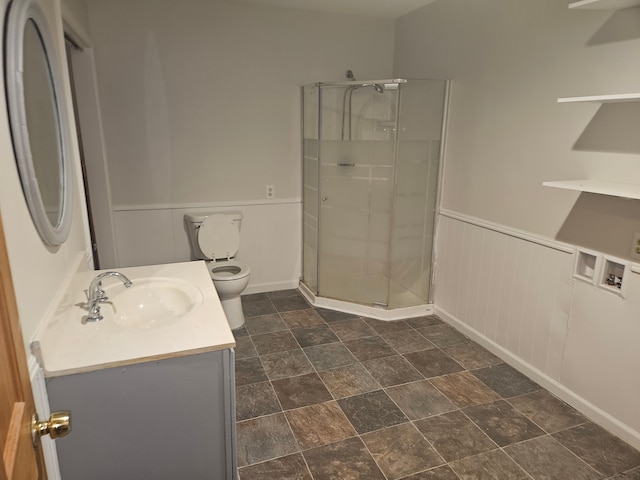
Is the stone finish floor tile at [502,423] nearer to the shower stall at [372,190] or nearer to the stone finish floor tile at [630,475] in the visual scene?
the stone finish floor tile at [630,475]

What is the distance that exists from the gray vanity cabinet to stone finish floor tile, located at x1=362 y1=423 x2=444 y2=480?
29.0 inches

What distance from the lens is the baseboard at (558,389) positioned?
204cm

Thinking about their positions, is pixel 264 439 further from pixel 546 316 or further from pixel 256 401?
pixel 546 316

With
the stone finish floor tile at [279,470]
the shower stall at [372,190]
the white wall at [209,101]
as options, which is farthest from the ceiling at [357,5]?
the stone finish floor tile at [279,470]

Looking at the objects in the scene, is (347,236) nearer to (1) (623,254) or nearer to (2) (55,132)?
(1) (623,254)

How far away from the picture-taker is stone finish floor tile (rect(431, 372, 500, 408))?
2324mm

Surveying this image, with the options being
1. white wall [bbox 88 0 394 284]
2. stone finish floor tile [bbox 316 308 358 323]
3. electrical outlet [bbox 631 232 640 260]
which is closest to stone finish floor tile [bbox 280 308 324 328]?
stone finish floor tile [bbox 316 308 358 323]

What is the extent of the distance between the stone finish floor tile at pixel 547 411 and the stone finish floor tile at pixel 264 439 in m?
1.23

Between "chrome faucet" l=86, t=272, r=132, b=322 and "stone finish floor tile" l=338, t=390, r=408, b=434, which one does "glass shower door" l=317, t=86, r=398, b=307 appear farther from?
"chrome faucet" l=86, t=272, r=132, b=322

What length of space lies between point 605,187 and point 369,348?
167 cm

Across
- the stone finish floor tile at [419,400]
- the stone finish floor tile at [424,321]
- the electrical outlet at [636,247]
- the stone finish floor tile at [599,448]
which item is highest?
the electrical outlet at [636,247]

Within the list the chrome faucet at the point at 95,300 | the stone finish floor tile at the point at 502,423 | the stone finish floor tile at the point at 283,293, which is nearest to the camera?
the chrome faucet at the point at 95,300

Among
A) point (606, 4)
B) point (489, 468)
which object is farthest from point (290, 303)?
point (606, 4)

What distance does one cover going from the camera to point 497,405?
2283 mm
